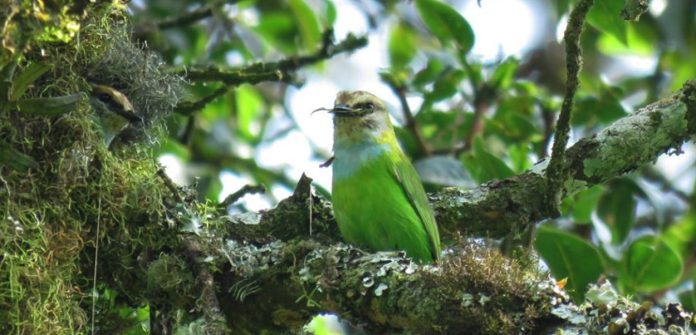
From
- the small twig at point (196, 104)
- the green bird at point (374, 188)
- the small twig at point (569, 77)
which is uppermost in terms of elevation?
the small twig at point (196, 104)

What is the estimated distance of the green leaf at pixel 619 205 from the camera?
5.45 metres

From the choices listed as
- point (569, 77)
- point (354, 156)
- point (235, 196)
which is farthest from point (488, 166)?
point (569, 77)

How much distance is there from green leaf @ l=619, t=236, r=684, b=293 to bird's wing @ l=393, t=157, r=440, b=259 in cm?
89

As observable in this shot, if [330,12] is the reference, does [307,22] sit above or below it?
above

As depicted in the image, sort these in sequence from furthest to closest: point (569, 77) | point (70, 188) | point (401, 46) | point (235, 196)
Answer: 1. point (401, 46)
2. point (235, 196)
3. point (70, 188)
4. point (569, 77)

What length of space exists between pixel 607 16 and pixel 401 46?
110 inches

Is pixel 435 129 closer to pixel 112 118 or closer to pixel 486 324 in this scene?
pixel 112 118

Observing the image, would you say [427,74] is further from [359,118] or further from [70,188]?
[70,188]

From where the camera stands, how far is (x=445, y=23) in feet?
17.2

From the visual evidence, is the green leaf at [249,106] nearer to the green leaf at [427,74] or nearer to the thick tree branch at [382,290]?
the green leaf at [427,74]

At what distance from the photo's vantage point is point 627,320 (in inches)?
109

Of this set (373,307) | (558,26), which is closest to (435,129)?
(558,26)

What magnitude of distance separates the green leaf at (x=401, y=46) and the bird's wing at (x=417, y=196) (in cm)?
203

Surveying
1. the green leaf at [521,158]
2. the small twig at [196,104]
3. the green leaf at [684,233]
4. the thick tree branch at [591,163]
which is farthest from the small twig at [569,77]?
the green leaf at [684,233]
